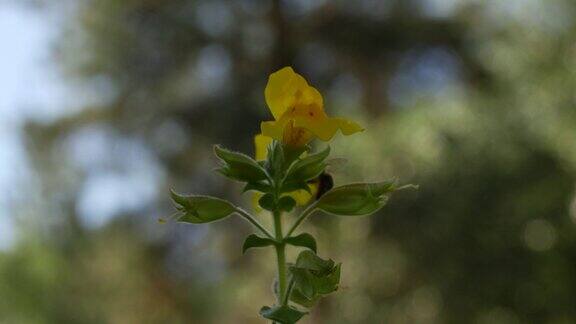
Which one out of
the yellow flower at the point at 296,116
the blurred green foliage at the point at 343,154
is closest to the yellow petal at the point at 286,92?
the yellow flower at the point at 296,116

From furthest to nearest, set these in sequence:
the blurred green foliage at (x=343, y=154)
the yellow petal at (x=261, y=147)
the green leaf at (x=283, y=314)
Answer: the blurred green foliage at (x=343, y=154), the yellow petal at (x=261, y=147), the green leaf at (x=283, y=314)

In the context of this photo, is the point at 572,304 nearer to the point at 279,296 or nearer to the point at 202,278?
the point at 202,278

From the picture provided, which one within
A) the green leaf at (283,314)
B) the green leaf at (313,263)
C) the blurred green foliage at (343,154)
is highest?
the blurred green foliage at (343,154)

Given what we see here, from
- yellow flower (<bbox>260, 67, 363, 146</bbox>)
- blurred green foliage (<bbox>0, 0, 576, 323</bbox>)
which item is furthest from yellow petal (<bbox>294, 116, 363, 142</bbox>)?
blurred green foliage (<bbox>0, 0, 576, 323</bbox>)

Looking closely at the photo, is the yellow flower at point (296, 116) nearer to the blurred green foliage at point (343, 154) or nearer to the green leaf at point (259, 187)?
the green leaf at point (259, 187)

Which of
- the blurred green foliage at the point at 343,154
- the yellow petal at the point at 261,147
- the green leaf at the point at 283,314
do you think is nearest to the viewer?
the green leaf at the point at 283,314

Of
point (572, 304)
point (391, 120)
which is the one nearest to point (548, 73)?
point (391, 120)

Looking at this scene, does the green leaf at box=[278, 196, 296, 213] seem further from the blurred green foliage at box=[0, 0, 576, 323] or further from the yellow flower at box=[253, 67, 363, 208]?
the blurred green foliage at box=[0, 0, 576, 323]
